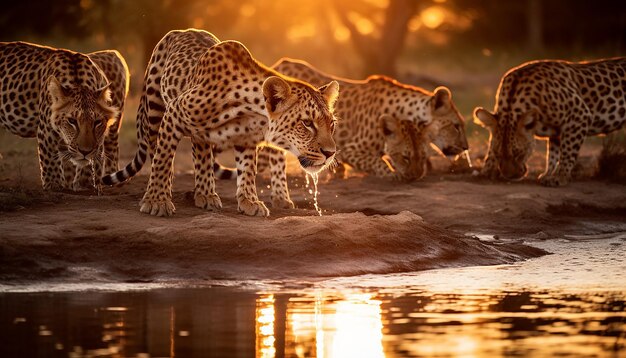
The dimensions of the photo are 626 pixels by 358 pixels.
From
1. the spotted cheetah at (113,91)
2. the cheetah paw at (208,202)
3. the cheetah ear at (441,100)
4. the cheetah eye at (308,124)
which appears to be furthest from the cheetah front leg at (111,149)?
the cheetah ear at (441,100)

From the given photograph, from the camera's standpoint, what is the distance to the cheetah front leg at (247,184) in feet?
36.8

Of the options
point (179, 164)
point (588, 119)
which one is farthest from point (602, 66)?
point (179, 164)

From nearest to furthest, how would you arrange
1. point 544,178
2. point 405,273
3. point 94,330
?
point 94,330 < point 405,273 < point 544,178

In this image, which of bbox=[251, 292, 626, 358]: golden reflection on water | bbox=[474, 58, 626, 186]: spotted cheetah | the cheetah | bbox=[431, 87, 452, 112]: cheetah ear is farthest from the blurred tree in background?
bbox=[251, 292, 626, 358]: golden reflection on water

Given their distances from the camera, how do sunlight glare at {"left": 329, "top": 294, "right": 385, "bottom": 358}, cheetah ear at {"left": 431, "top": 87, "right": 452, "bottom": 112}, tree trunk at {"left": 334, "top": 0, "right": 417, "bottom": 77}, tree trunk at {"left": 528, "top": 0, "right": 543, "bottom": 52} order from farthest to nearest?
tree trunk at {"left": 528, "top": 0, "right": 543, "bottom": 52} → tree trunk at {"left": 334, "top": 0, "right": 417, "bottom": 77} → cheetah ear at {"left": 431, "top": 87, "right": 452, "bottom": 112} → sunlight glare at {"left": 329, "top": 294, "right": 385, "bottom": 358}

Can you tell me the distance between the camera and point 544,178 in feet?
49.1

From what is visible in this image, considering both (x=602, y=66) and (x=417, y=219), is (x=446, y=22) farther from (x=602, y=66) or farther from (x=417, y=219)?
(x=417, y=219)

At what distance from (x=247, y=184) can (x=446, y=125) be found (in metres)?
4.32

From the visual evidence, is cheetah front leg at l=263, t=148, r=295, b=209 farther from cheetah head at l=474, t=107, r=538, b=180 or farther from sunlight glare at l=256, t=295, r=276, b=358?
sunlight glare at l=256, t=295, r=276, b=358

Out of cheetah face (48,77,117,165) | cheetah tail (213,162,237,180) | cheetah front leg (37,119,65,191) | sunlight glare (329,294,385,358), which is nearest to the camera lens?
sunlight glare (329,294,385,358)

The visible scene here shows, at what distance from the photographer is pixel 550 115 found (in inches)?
593

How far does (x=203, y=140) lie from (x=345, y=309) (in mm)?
3256

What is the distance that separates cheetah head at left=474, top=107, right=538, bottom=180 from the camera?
1480 centimetres

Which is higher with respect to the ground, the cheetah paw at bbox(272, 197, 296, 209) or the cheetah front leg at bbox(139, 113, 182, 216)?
the cheetah front leg at bbox(139, 113, 182, 216)
